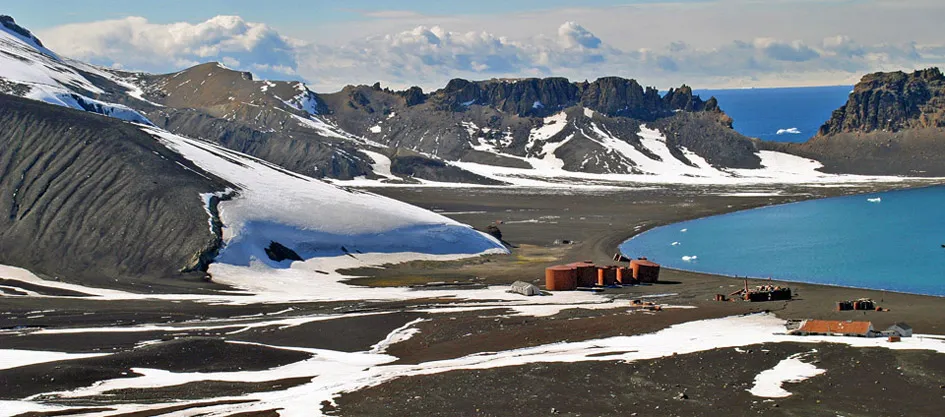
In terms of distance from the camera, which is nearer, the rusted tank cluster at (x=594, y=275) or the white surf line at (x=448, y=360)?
the white surf line at (x=448, y=360)

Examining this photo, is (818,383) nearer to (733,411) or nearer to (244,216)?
(733,411)

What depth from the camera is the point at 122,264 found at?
10088cm

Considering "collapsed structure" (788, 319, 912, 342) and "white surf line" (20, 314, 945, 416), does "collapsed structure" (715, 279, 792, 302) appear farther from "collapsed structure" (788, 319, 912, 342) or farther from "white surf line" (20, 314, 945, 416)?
"collapsed structure" (788, 319, 912, 342)

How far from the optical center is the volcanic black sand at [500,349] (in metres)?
45.8

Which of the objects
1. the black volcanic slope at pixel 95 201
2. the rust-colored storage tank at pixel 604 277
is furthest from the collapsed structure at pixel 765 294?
the black volcanic slope at pixel 95 201

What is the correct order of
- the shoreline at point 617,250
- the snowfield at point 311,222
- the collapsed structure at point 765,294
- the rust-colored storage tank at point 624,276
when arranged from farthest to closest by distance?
the snowfield at point 311,222 < the rust-colored storage tank at point 624,276 < the collapsed structure at point 765,294 < the shoreline at point 617,250

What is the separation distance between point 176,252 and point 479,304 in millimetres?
35202

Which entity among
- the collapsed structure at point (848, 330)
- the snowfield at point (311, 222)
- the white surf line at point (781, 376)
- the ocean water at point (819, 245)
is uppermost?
the snowfield at point (311, 222)

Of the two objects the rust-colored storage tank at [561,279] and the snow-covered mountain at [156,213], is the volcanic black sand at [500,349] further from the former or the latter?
the snow-covered mountain at [156,213]

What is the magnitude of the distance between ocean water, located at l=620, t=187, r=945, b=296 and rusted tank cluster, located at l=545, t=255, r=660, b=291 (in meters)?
14.7

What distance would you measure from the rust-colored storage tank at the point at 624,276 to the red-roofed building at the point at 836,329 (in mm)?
34846

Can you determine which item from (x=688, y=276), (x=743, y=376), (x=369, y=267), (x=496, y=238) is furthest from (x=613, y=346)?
(x=496, y=238)

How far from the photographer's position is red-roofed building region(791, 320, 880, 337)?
5972 centimetres

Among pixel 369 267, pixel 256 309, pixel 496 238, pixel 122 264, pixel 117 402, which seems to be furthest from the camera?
pixel 496 238
